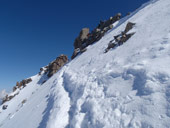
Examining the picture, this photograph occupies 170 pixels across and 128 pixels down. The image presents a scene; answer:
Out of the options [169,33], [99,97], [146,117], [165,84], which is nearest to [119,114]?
[146,117]

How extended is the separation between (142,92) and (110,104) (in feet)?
4.85

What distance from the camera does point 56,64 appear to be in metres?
33.1

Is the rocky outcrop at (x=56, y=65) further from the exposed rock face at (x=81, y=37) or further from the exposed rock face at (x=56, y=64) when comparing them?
the exposed rock face at (x=81, y=37)

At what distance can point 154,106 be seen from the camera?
3.40 metres

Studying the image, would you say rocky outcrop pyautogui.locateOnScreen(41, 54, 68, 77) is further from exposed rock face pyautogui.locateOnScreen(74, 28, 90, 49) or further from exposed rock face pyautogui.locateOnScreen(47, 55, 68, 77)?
exposed rock face pyautogui.locateOnScreen(74, 28, 90, 49)

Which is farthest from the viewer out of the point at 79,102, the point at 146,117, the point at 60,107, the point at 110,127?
the point at 60,107

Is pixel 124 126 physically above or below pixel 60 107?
below

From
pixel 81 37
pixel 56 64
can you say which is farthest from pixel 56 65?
pixel 81 37

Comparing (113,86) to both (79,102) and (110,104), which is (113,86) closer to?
(110,104)

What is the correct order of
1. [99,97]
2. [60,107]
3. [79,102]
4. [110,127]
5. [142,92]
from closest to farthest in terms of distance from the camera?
[110,127] < [142,92] < [99,97] < [79,102] < [60,107]

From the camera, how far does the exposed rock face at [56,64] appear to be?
31317 mm

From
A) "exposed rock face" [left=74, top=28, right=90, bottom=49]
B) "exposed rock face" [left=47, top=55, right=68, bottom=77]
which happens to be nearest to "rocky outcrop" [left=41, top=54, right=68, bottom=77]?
"exposed rock face" [left=47, top=55, right=68, bottom=77]

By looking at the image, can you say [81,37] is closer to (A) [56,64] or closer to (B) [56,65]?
(A) [56,64]

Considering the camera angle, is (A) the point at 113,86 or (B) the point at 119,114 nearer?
(B) the point at 119,114
